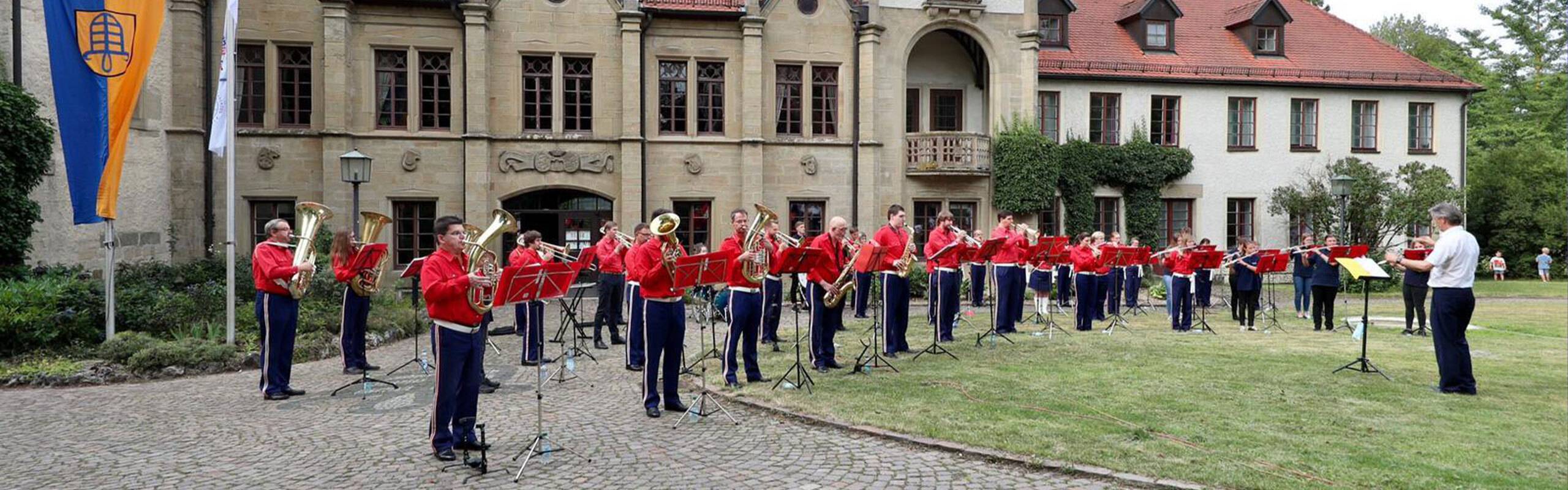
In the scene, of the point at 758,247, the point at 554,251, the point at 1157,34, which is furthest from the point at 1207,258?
the point at 1157,34

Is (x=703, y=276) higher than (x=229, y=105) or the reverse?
the reverse

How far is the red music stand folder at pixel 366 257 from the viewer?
35.8 ft

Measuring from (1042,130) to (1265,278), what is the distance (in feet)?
31.7

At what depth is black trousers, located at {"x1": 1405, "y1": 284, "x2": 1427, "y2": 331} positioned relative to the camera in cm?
1524

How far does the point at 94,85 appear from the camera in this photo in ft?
43.6

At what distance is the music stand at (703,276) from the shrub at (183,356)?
6978 millimetres

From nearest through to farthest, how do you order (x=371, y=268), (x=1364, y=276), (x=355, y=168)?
(x=371, y=268) < (x=1364, y=276) < (x=355, y=168)

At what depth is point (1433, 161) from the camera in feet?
107

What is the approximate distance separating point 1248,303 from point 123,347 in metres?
18.3

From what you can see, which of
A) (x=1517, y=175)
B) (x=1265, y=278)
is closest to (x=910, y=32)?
(x=1265, y=278)

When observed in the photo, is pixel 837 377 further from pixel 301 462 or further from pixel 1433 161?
pixel 1433 161

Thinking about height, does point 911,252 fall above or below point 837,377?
above

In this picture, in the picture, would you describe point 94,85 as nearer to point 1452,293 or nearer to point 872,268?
point 872,268

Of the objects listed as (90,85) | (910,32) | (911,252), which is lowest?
(911,252)
